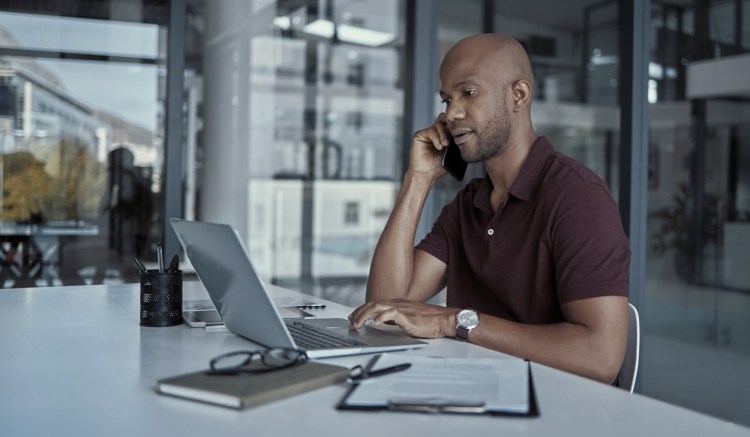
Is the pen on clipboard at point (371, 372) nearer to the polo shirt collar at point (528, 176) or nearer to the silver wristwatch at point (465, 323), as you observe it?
the silver wristwatch at point (465, 323)

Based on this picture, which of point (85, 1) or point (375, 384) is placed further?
point (85, 1)

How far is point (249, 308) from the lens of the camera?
139 cm

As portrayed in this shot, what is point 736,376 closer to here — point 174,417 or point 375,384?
point 375,384

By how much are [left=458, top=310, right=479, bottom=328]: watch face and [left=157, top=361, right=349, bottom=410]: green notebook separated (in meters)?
0.50

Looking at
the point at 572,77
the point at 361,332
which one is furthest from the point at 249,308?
the point at 572,77

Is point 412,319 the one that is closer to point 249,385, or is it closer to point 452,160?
point 249,385

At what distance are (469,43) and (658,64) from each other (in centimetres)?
373

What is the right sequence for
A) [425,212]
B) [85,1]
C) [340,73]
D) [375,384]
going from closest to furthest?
[375,384]
[425,212]
[85,1]
[340,73]

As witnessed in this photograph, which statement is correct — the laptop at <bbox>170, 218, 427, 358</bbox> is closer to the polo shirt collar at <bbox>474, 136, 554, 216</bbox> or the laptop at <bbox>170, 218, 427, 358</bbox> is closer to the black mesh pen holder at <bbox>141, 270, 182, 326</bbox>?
the black mesh pen holder at <bbox>141, 270, 182, 326</bbox>

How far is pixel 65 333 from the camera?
5.18ft

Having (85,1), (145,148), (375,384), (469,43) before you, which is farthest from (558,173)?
(85,1)

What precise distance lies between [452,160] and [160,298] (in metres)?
1.03

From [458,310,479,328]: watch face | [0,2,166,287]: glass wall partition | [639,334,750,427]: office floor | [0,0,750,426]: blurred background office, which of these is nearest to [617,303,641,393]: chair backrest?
[458,310,479,328]: watch face

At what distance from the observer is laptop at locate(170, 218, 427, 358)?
131 centimetres
